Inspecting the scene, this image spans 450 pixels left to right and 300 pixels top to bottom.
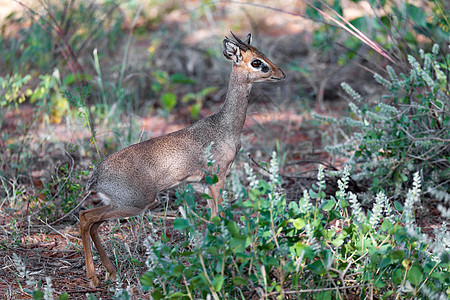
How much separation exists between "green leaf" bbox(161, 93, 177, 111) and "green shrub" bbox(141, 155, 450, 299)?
4528 millimetres

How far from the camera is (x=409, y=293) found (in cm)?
293

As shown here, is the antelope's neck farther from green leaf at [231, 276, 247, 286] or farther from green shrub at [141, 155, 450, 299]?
green leaf at [231, 276, 247, 286]

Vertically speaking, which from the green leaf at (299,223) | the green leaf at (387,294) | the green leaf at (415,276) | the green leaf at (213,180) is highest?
the green leaf at (213,180)

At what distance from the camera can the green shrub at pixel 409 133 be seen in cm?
446

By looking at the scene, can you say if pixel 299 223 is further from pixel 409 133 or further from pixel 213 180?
pixel 409 133

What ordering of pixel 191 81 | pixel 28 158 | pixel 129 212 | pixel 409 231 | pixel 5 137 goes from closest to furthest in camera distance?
pixel 409 231
pixel 129 212
pixel 28 158
pixel 5 137
pixel 191 81

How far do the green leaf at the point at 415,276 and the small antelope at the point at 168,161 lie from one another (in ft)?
3.75

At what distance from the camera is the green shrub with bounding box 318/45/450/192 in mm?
4461

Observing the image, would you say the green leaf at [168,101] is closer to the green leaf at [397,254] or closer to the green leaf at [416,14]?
the green leaf at [416,14]

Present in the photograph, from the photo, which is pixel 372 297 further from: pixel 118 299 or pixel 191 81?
pixel 191 81

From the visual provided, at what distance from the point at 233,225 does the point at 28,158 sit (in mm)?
3275

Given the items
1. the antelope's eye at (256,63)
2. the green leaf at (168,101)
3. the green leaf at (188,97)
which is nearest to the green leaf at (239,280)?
the antelope's eye at (256,63)

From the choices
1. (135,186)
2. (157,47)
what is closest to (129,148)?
(135,186)

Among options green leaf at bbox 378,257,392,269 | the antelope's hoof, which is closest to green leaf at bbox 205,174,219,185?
green leaf at bbox 378,257,392,269
